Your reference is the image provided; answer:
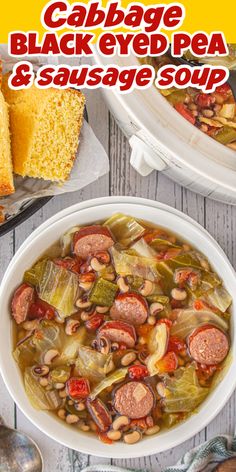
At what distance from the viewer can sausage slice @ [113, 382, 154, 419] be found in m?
2.03

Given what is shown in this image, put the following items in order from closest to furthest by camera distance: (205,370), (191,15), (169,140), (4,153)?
(169,140)
(191,15)
(4,153)
(205,370)

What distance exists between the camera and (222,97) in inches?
74.5

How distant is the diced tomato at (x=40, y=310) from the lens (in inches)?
81.2

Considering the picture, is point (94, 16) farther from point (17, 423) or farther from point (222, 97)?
point (17, 423)

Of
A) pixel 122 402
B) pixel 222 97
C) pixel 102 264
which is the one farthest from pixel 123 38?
pixel 122 402

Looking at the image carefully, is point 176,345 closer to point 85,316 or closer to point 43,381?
point 85,316

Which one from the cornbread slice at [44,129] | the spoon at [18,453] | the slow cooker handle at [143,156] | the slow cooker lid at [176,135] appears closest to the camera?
the slow cooker lid at [176,135]

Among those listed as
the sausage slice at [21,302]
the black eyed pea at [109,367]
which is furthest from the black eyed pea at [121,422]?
the sausage slice at [21,302]

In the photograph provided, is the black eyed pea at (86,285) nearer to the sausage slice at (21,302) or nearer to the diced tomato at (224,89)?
the sausage slice at (21,302)

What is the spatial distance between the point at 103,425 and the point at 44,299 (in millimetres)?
338

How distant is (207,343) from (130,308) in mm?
204

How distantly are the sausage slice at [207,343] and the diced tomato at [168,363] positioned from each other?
5 centimetres

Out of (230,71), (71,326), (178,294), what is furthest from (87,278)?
(230,71)

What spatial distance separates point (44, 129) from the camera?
202 centimetres
